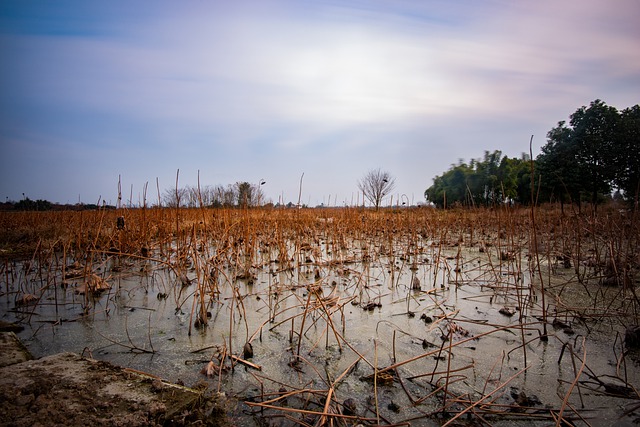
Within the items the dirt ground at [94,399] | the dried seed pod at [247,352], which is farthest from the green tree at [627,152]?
the dirt ground at [94,399]

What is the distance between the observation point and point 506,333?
2.43 metres

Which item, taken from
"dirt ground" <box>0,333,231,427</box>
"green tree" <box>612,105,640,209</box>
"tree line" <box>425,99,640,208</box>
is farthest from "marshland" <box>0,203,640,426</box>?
"green tree" <box>612,105,640,209</box>

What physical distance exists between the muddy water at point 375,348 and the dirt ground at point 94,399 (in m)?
0.23

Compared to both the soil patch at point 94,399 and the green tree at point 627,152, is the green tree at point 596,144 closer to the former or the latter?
the green tree at point 627,152

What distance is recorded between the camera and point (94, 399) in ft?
4.31

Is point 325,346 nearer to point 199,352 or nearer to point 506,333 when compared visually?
point 199,352

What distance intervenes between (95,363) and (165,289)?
2.10m

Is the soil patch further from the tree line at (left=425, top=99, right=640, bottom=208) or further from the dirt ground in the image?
the tree line at (left=425, top=99, right=640, bottom=208)

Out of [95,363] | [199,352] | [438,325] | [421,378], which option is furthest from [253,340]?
[438,325]

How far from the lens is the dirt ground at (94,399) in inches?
46.6

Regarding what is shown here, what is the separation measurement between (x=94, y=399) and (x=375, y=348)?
1.45 meters

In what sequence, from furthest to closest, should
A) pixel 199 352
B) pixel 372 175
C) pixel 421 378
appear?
pixel 372 175
pixel 199 352
pixel 421 378

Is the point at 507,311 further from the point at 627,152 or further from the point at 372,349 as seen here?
the point at 627,152

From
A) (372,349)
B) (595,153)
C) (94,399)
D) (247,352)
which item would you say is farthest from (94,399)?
(595,153)
